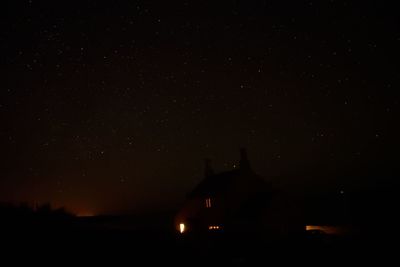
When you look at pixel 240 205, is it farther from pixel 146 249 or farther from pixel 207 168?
pixel 146 249

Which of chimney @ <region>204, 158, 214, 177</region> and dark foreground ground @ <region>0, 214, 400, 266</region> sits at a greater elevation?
chimney @ <region>204, 158, 214, 177</region>

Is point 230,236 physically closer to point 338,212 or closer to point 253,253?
point 253,253

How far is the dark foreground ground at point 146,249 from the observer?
1330cm

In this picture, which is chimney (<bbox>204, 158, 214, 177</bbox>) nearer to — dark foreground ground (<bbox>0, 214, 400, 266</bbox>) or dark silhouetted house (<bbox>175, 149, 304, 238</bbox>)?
dark silhouetted house (<bbox>175, 149, 304, 238</bbox>)

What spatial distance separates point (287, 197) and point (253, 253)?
15.9 m

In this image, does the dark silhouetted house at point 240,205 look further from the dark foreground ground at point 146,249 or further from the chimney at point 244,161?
the dark foreground ground at point 146,249

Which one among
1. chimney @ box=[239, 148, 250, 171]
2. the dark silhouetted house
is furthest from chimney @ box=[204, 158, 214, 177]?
chimney @ box=[239, 148, 250, 171]

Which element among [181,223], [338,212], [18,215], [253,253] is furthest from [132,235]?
[338,212]

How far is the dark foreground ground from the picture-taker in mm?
13297

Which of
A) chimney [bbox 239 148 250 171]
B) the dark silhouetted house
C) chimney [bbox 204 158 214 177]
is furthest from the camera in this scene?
chimney [bbox 204 158 214 177]

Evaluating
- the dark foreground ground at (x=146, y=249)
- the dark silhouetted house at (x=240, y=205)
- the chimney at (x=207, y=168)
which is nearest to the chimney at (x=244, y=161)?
the dark silhouetted house at (x=240, y=205)

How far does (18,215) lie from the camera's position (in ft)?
51.3

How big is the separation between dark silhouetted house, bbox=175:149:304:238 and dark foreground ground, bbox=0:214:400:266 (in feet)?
29.6

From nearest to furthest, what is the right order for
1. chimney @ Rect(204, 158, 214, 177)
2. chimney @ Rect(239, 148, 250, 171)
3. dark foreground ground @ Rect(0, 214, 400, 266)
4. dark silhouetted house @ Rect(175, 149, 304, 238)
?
1. dark foreground ground @ Rect(0, 214, 400, 266)
2. dark silhouetted house @ Rect(175, 149, 304, 238)
3. chimney @ Rect(239, 148, 250, 171)
4. chimney @ Rect(204, 158, 214, 177)
